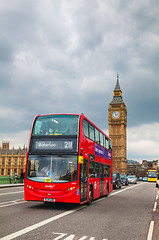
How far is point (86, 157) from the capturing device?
1200 centimetres

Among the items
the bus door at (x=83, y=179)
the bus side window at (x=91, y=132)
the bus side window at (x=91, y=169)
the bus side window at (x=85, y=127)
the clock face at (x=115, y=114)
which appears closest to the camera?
the bus door at (x=83, y=179)

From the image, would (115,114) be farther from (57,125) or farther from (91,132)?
(57,125)

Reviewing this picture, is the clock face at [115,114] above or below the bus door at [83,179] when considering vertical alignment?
above

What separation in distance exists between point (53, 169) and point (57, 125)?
1.81m

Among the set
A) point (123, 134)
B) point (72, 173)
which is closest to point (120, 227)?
point (72, 173)

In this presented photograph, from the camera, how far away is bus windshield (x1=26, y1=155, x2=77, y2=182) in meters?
10.7

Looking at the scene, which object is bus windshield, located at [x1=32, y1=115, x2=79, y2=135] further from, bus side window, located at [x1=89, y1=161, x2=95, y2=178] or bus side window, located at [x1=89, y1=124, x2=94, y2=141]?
bus side window, located at [x1=89, y1=161, x2=95, y2=178]

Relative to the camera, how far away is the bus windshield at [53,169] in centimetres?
1066

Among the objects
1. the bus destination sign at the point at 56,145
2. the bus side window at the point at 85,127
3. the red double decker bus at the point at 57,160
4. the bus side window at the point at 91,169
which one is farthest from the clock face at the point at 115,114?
the bus destination sign at the point at 56,145

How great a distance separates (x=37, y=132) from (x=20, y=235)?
560 centimetres

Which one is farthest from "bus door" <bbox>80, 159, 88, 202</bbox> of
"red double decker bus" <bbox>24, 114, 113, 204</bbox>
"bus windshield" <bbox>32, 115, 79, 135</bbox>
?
"bus windshield" <bbox>32, 115, 79, 135</bbox>

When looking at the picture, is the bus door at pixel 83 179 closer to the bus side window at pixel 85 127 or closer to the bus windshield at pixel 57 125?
the bus side window at pixel 85 127

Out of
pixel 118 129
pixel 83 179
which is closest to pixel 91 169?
pixel 83 179

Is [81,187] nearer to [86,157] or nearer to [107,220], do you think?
[86,157]
